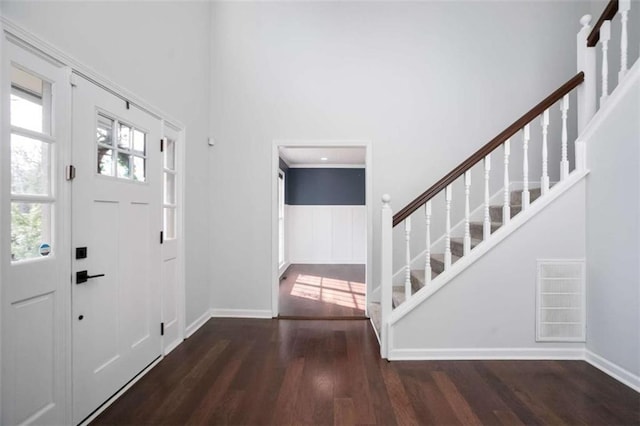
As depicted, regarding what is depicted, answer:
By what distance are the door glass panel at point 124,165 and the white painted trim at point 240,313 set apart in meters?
2.04

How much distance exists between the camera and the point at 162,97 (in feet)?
8.72

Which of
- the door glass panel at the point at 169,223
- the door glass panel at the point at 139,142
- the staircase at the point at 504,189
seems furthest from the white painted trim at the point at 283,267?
the door glass panel at the point at 139,142

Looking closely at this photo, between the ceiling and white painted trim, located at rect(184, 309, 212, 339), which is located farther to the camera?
the ceiling

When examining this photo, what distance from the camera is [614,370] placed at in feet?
7.48

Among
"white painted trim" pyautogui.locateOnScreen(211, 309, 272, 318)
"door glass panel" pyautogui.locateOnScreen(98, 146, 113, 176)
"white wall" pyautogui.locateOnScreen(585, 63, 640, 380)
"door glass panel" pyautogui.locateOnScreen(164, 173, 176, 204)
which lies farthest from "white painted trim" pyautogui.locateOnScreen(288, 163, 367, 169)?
"door glass panel" pyautogui.locateOnScreen(98, 146, 113, 176)

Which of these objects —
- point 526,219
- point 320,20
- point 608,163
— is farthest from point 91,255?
point 608,163

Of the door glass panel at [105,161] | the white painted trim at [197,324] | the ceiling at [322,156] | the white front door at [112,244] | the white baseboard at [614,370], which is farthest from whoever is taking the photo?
the ceiling at [322,156]

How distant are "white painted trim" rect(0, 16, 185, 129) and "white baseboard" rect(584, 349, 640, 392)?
3988mm

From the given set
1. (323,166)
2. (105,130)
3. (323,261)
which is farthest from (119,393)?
(323,166)

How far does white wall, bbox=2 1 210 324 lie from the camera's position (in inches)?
66.1

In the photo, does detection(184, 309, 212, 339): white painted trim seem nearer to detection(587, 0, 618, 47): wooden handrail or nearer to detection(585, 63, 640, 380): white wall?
detection(585, 63, 640, 380): white wall

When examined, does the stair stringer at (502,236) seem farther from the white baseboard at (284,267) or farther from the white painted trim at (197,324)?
the white baseboard at (284,267)

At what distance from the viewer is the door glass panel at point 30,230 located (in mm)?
1447

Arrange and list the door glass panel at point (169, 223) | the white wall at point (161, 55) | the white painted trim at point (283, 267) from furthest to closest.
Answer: the white painted trim at point (283, 267)
the door glass panel at point (169, 223)
the white wall at point (161, 55)
